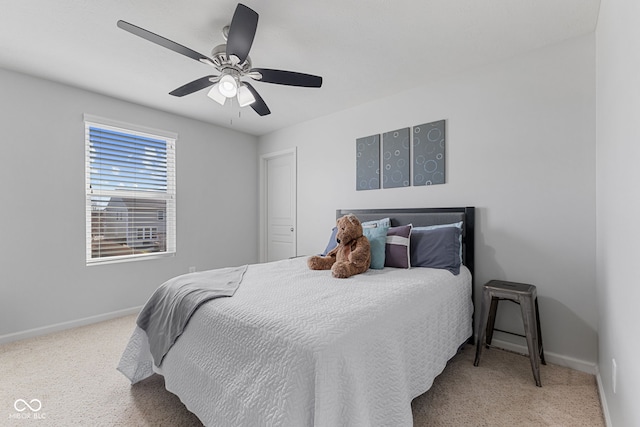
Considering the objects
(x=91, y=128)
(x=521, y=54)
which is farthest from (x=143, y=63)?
(x=521, y=54)

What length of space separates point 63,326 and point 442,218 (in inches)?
149

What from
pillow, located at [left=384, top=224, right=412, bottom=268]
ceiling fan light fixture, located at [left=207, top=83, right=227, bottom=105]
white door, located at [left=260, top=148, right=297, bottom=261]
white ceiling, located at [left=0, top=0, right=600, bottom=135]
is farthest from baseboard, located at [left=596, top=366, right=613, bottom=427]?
white door, located at [left=260, top=148, right=297, bottom=261]

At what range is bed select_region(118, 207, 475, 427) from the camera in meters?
1.05

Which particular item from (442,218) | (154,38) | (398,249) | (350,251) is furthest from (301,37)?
(442,218)

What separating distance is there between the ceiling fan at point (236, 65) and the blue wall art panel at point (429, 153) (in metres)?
1.29

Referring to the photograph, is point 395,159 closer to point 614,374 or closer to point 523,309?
point 523,309

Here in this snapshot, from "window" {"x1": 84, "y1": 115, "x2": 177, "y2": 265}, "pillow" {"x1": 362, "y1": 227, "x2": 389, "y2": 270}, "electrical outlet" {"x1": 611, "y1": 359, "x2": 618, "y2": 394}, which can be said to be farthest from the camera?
"window" {"x1": 84, "y1": 115, "x2": 177, "y2": 265}

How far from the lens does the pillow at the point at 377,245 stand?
233cm

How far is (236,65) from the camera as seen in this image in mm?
1928

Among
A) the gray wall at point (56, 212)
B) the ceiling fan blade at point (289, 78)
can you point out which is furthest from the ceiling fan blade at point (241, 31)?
the gray wall at point (56, 212)

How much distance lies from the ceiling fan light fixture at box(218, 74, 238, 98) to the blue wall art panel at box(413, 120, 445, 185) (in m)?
1.77

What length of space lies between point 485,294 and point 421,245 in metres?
0.57

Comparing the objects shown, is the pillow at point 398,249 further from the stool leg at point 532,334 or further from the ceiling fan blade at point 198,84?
the ceiling fan blade at point 198,84

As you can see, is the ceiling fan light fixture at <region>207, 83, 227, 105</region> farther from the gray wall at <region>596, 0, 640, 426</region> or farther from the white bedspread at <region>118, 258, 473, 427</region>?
the gray wall at <region>596, 0, 640, 426</region>
